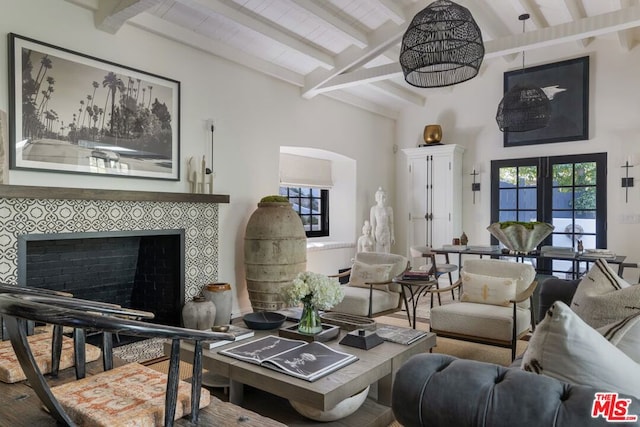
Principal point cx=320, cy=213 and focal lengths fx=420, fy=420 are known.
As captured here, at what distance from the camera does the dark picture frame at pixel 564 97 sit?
564 centimetres

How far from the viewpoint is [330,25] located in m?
4.34

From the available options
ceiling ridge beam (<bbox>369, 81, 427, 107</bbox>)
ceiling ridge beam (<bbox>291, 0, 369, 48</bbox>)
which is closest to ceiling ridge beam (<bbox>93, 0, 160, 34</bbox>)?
ceiling ridge beam (<bbox>291, 0, 369, 48</bbox>)

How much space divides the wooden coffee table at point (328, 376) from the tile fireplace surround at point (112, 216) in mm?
1544

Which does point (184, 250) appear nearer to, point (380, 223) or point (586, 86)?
point (380, 223)

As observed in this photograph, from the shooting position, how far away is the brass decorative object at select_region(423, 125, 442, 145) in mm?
6656

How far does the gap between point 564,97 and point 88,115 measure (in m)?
5.82

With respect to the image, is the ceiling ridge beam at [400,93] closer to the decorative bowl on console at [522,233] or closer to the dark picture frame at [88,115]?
the decorative bowl on console at [522,233]

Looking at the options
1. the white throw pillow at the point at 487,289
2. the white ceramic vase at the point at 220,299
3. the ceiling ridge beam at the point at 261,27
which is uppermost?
the ceiling ridge beam at the point at 261,27

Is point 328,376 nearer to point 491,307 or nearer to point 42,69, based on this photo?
point 491,307

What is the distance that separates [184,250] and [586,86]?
5514 millimetres

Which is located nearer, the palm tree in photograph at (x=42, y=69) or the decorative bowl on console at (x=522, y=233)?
the palm tree in photograph at (x=42, y=69)

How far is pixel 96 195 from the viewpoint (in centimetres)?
334

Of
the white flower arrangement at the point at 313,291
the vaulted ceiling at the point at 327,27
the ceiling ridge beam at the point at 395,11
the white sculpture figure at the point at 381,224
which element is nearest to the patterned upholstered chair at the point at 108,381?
the white flower arrangement at the point at 313,291

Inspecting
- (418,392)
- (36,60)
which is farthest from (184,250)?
(418,392)
